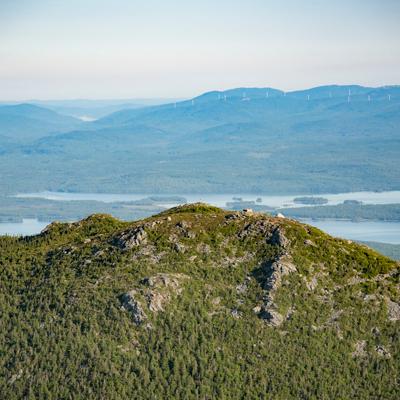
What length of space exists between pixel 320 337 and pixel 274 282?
216 inches

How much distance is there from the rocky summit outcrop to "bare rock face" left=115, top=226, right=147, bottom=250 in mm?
109

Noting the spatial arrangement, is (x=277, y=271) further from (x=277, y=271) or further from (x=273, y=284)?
(x=273, y=284)

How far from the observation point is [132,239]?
86.1 metres

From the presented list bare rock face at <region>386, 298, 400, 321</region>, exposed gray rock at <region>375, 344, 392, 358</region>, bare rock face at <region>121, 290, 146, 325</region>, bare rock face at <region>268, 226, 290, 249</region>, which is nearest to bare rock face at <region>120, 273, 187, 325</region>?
bare rock face at <region>121, 290, 146, 325</region>

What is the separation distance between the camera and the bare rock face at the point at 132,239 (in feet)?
282

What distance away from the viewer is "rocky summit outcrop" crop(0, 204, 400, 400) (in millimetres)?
76000

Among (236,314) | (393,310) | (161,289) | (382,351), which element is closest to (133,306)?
(161,289)

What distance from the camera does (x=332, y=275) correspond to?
84062 mm

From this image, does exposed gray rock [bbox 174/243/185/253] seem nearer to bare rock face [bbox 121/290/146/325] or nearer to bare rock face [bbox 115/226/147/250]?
bare rock face [bbox 115/226/147/250]

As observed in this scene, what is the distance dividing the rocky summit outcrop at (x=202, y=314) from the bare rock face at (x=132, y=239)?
0.11 metres

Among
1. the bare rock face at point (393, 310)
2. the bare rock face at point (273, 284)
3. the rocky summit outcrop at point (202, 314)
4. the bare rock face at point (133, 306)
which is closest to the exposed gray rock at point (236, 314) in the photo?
→ the rocky summit outcrop at point (202, 314)

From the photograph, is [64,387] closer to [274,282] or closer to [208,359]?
[208,359]

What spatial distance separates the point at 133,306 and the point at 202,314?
498cm

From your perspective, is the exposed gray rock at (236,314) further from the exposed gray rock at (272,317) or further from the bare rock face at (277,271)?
the bare rock face at (277,271)
